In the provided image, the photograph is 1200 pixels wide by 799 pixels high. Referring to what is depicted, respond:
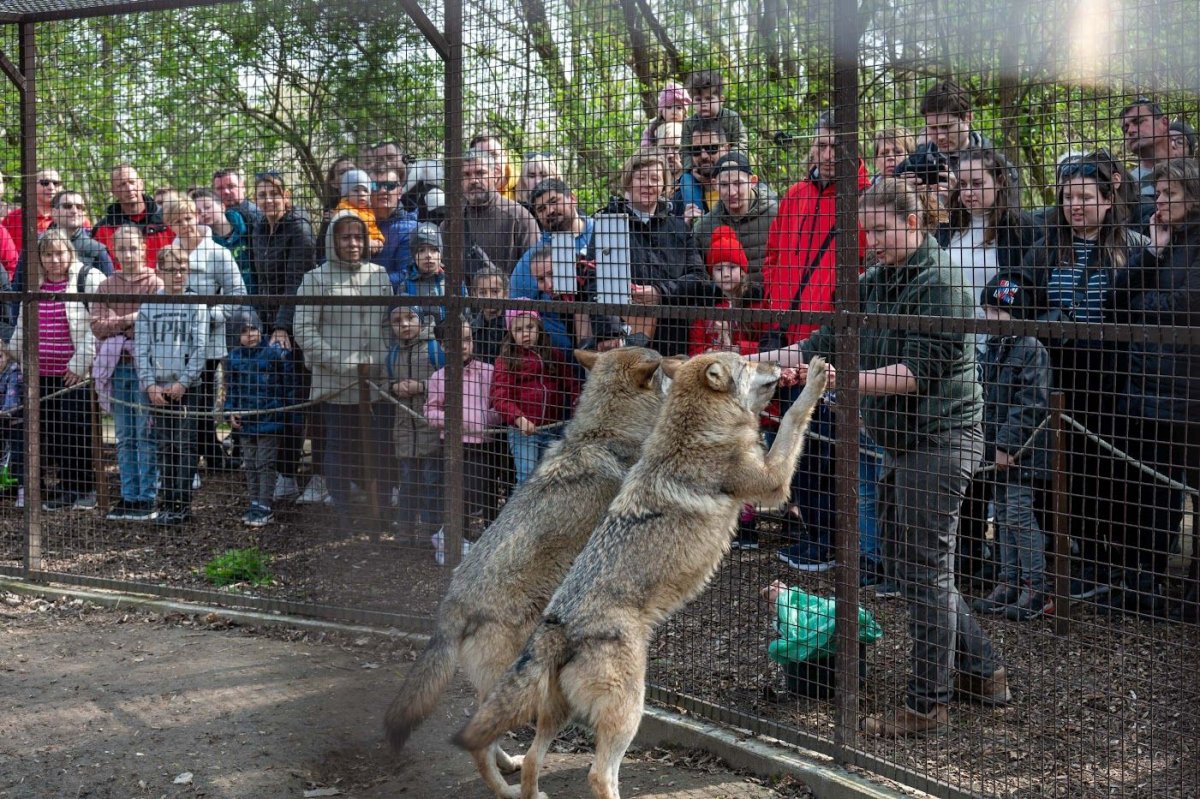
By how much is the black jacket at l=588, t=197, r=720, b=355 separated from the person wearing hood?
2143 millimetres

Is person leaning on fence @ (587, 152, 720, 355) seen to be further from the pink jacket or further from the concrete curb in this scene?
the concrete curb

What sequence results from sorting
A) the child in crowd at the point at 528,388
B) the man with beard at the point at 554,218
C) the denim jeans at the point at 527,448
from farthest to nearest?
the denim jeans at the point at 527,448, the child in crowd at the point at 528,388, the man with beard at the point at 554,218

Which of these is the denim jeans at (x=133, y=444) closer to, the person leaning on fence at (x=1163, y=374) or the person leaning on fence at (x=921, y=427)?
the person leaning on fence at (x=921, y=427)

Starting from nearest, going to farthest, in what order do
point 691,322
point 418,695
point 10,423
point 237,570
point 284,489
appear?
point 418,695, point 691,322, point 237,570, point 284,489, point 10,423

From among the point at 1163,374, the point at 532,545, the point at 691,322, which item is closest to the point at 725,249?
the point at 691,322

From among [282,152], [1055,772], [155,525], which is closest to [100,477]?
[155,525]

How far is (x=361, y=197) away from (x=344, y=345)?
1231 millimetres

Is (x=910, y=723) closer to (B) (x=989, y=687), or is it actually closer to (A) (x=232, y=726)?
(B) (x=989, y=687)

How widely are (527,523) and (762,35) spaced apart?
148 inches

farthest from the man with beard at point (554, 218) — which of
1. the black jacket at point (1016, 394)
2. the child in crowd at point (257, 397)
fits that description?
the child in crowd at point (257, 397)

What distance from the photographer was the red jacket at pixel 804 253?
5.43 meters

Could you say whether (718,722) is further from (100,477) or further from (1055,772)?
(100,477)

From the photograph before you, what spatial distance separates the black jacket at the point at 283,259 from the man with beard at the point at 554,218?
194cm

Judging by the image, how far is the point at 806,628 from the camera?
555 centimetres
